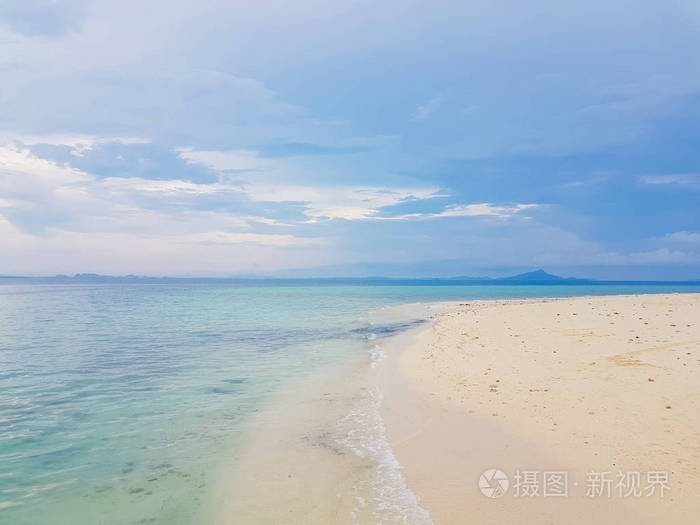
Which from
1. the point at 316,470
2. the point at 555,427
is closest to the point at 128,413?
the point at 316,470

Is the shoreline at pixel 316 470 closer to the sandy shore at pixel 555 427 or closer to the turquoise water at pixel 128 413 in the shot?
the sandy shore at pixel 555 427

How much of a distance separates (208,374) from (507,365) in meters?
11.6

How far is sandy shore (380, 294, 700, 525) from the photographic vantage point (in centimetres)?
629

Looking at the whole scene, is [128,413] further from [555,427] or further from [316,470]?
[555,427]

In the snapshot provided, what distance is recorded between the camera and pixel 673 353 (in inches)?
575

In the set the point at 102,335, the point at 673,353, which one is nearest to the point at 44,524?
the point at 673,353

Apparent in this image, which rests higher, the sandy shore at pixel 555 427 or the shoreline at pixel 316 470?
the sandy shore at pixel 555 427

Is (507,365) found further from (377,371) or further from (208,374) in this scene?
(208,374)

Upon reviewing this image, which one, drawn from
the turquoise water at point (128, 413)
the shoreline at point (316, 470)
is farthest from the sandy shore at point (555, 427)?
the turquoise water at point (128, 413)

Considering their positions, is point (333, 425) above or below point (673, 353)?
below

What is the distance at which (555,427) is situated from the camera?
9.07m

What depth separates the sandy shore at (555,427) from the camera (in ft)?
20.6

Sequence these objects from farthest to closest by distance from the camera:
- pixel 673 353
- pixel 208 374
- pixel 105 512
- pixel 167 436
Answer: pixel 208 374
pixel 673 353
pixel 167 436
pixel 105 512

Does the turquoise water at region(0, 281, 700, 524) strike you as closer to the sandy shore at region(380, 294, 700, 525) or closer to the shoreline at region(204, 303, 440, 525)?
the shoreline at region(204, 303, 440, 525)
